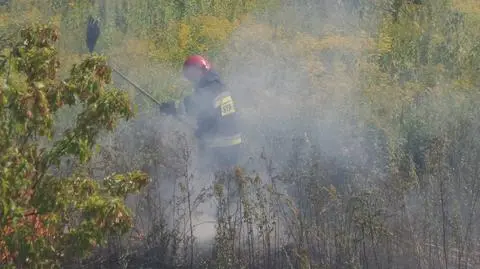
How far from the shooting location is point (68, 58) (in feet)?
32.0

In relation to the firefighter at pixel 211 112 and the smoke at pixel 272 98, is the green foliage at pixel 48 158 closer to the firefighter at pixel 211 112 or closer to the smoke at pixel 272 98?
the smoke at pixel 272 98

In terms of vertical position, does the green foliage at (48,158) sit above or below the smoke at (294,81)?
below

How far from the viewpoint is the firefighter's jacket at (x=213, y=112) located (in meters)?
7.15

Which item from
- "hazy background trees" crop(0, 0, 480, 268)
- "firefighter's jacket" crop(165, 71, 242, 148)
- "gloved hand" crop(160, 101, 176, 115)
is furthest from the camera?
"gloved hand" crop(160, 101, 176, 115)

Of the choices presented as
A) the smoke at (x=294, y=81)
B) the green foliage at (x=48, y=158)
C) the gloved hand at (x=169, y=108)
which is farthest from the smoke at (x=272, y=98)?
the green foliage at (x=48, y=158)

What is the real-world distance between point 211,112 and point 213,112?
3 cm

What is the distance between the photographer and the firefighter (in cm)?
716

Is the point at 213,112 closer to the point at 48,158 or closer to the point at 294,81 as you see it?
the point at 294,81

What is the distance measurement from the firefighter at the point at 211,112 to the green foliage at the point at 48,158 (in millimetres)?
4018

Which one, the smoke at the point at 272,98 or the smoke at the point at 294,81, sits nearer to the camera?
the smoke at the point at 272,98

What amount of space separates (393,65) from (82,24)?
4823 millimetres

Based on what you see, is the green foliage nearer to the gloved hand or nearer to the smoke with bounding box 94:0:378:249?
the smoke with bounding box 94:0:378:249

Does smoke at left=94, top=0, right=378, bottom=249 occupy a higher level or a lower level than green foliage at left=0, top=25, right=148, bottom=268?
higher

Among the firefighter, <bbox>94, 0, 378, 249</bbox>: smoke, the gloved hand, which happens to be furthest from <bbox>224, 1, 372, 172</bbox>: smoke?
the gloved hand
